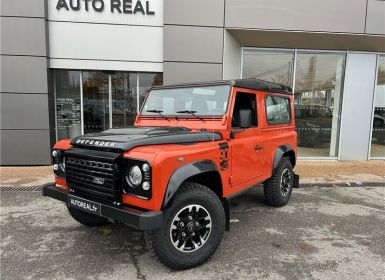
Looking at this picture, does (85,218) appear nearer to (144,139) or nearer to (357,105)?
(144,139)

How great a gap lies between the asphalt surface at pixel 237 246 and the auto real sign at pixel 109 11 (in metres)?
5.29

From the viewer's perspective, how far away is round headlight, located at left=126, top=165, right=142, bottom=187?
2906 millimetres

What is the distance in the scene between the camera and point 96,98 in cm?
904

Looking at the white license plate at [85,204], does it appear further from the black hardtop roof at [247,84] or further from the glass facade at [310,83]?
the glass facade at [310,83]

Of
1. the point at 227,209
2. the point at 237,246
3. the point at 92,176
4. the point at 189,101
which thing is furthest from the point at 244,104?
the point at 92,176

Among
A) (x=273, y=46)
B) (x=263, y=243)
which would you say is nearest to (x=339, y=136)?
(x=273, y=46)

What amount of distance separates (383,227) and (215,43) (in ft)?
19.6

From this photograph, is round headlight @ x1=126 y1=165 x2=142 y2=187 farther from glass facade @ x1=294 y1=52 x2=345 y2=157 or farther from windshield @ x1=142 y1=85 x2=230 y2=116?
glass facade @ x1=294 y1=52 x2=345 y2=157

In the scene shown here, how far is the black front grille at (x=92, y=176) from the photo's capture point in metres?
2.99

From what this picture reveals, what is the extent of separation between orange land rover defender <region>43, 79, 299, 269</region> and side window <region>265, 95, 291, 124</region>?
81 millimetres

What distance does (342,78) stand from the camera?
9688 millimetres

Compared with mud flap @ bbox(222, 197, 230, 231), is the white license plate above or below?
above

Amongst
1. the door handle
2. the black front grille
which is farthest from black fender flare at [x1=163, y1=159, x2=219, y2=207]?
the door handle

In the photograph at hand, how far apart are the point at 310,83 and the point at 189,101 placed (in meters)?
6.86
